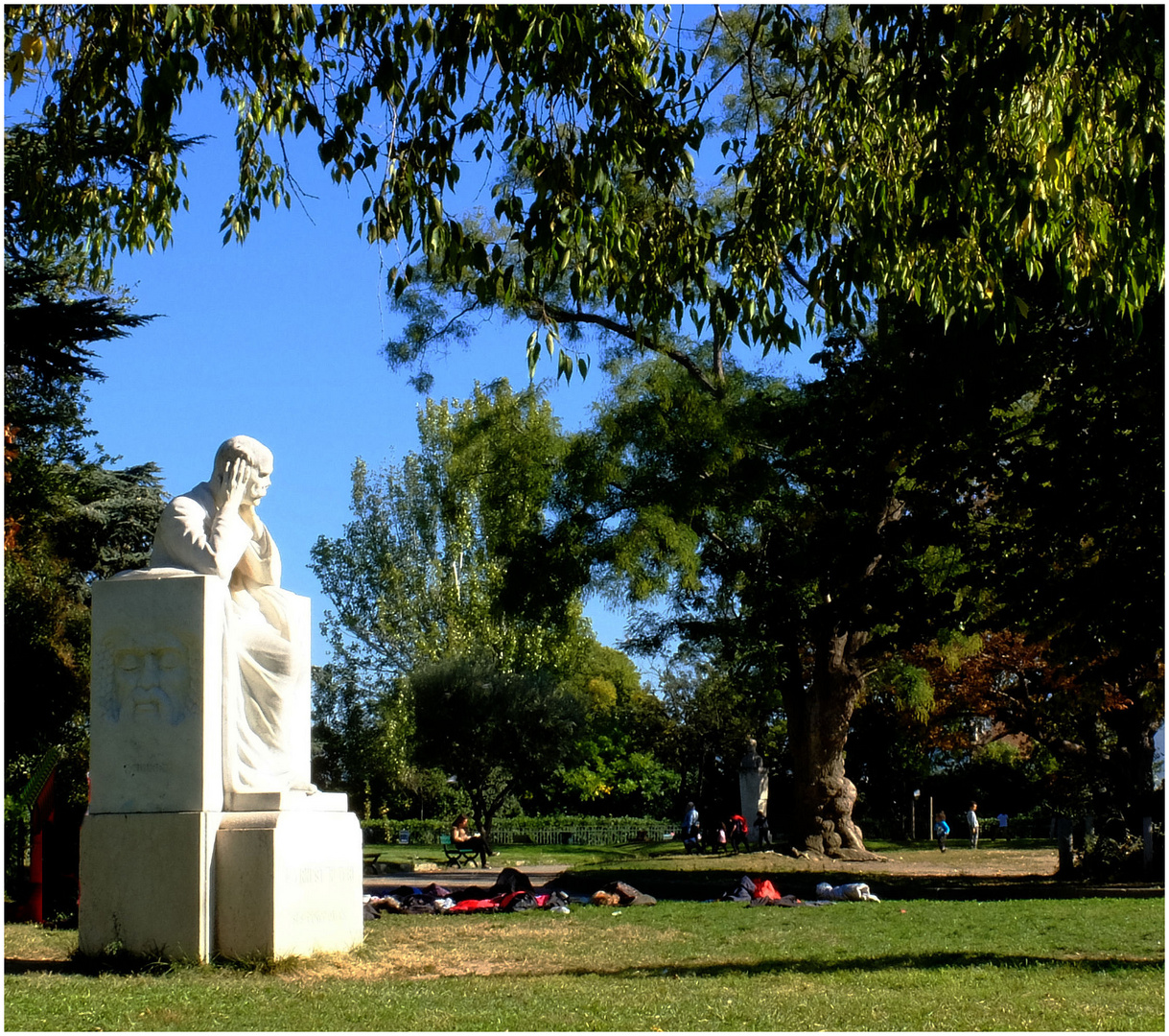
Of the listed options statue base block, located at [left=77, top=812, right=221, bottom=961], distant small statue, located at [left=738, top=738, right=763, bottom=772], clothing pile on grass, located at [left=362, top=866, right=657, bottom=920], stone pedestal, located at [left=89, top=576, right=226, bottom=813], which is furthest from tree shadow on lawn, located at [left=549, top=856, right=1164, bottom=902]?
distant small statue, located at [left=738, top=738, right=763, bottom=772]

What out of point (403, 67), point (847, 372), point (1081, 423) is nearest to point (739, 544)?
point (847, 372)

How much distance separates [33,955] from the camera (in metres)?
8.67

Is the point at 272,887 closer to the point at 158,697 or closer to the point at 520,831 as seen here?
the point at 158,697

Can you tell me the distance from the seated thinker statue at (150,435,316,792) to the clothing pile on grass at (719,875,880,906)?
6.96m

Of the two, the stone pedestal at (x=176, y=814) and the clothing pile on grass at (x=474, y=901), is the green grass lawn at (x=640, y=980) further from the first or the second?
the clothing pile on grass at (x=474, y=901)

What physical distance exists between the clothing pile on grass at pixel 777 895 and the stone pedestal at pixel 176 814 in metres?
7.07

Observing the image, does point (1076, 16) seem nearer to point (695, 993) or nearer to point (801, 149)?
point (801, 149)

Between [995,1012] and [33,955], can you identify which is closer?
[995,1012]

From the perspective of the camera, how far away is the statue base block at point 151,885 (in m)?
7.77

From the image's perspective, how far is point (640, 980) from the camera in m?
7.71

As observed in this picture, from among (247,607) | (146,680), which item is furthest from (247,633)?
(146,680)

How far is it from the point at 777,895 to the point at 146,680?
8894mm

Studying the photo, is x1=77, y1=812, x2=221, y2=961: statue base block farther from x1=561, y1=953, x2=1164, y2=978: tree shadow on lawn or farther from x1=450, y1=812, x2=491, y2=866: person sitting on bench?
x1=450, y1=812, x2=491, y2=866: person sitting on bench

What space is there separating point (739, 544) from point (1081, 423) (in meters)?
9.63
